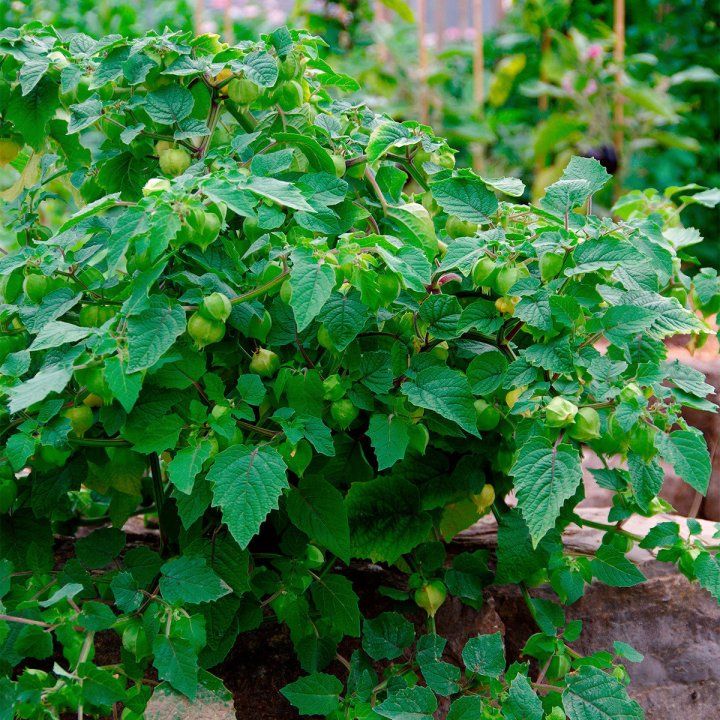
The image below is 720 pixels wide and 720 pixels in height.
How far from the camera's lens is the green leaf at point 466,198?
1225 mm

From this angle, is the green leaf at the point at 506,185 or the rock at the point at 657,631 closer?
the green leaf at the point at 506,185

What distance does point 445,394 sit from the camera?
1.14 meters

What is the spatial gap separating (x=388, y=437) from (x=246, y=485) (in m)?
0.19

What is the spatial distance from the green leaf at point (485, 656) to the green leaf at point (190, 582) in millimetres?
316

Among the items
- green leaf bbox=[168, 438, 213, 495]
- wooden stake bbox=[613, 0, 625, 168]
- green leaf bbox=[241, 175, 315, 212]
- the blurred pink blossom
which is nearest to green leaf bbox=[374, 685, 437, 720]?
green leaf bbox=[168, 438, 213, 495]

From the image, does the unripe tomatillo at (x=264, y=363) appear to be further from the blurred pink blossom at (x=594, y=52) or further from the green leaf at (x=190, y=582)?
the blurred pink blossom at (x=594, y=52)

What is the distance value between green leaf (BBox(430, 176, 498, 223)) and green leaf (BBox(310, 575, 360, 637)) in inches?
19.8

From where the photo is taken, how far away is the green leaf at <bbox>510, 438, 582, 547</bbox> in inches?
40.5

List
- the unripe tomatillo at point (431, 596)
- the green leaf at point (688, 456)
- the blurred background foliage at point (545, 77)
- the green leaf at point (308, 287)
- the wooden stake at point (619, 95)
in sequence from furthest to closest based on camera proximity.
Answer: the blurred background foliage at point (545, 77) → the wooden stake at point (619, 95) → the unripe tomatillo at point (431, 596) → the green leaf at point (688, 456) → the green leaf at point (308, 287)

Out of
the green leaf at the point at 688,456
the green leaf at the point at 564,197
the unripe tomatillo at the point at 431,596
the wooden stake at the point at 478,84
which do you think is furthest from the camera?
the wooden stake at the point at 478,84

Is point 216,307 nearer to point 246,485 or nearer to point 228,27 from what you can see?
point 246,485

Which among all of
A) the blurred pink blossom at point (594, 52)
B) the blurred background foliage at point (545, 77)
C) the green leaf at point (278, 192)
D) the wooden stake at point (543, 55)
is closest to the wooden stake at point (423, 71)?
the blurred background foliage at point (545, 77)

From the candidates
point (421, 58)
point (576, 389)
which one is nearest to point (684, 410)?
point (576, 389)

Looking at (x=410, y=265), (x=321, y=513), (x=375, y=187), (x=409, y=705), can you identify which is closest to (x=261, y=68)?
(x=375, y=187)
